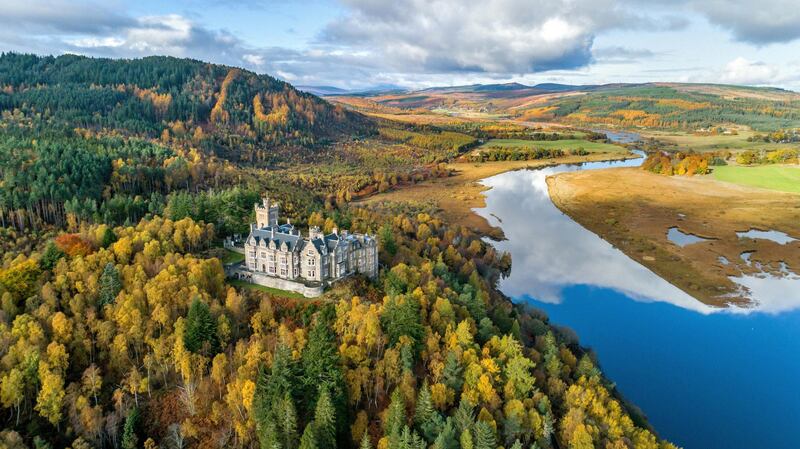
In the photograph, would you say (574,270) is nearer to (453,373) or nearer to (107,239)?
(453,373)

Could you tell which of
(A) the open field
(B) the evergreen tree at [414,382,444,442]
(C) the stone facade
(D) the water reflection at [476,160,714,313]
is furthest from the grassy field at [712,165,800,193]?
(B) the evergreen tree at [414,382,444,442]

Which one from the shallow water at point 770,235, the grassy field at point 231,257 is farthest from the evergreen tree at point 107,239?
the shallow water at point 770,235

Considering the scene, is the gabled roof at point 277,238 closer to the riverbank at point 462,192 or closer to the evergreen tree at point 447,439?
the evergreen tree at point 447,439

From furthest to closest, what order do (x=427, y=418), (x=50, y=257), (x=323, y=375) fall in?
(x=50, y=257)
(x=323, y=375)
(x=427, y=418)

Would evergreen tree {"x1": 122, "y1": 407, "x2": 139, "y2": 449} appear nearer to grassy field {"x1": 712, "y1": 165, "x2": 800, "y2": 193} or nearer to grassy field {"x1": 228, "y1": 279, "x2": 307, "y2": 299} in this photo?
grassy field {"x1": 228, "y1": 279, "x2": 307, "y2": 299}

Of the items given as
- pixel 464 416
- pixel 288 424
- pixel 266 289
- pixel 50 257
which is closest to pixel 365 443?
pixel 288 424

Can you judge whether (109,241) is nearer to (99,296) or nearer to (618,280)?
(99,296)
